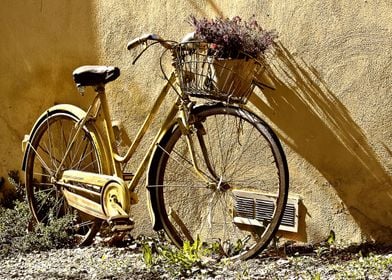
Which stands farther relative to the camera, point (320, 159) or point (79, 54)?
point (79, 54)

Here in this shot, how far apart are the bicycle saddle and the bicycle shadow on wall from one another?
3.14ft

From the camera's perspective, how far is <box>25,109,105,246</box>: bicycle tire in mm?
6348

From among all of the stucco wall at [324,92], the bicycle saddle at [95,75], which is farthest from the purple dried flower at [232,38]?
the bicycle saddle at [95,75]

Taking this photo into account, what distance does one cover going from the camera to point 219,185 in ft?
17.9

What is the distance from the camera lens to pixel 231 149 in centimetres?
587

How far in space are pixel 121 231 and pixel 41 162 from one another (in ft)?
3.61

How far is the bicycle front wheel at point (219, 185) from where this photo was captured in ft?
18.4

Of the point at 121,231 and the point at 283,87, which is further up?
the point at 283,87

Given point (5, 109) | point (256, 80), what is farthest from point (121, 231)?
point (5, 109)

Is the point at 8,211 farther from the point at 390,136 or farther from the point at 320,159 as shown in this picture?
the point at 390,136

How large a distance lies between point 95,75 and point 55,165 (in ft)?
3.35

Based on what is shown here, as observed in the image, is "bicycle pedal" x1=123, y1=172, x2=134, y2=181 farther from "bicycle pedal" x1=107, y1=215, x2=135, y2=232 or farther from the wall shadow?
the wall shadow

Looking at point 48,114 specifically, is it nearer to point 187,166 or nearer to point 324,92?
point 187,166

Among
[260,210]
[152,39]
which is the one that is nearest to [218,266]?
[260,210]
